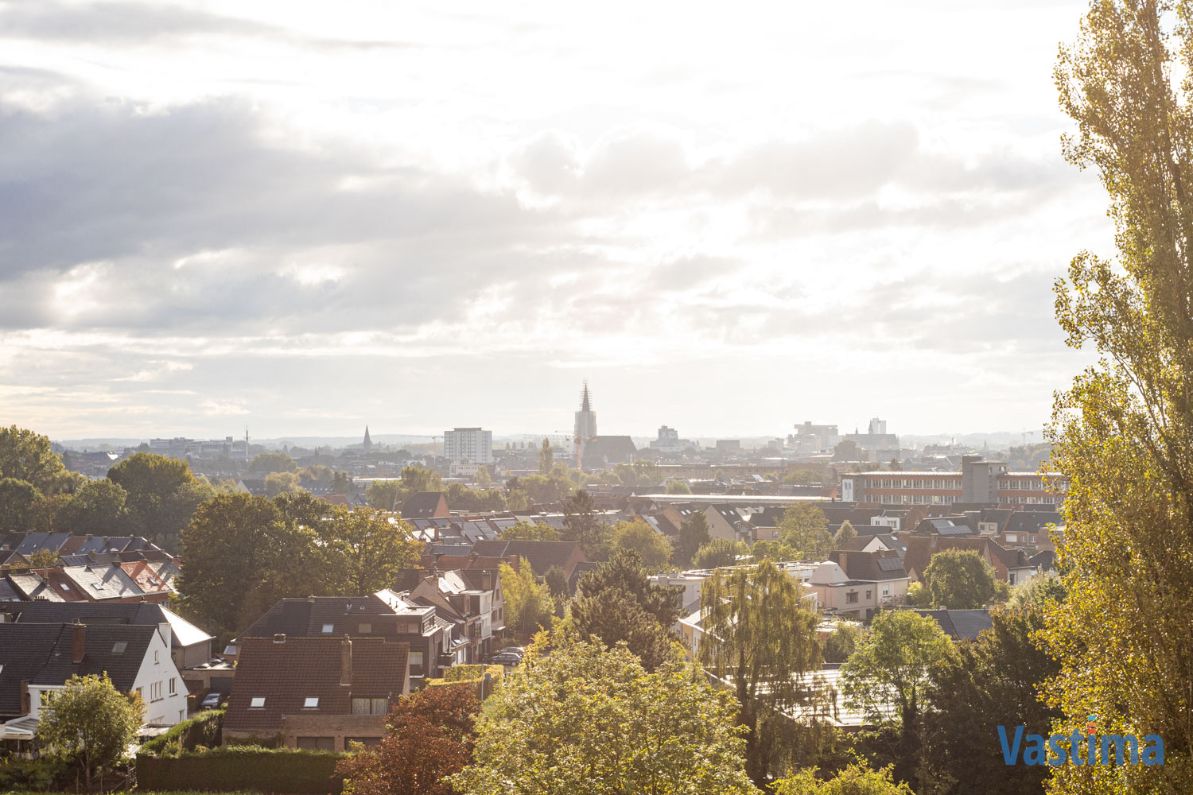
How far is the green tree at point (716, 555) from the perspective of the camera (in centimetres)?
10200

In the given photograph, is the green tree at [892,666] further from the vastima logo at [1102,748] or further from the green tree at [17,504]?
the green tree at [17,504]

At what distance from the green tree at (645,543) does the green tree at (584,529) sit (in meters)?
1.26

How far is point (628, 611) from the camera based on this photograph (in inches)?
2044

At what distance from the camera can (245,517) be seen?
6881cm

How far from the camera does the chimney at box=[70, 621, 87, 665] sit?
50781mm

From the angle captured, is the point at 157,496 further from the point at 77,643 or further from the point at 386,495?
the point at 77,643

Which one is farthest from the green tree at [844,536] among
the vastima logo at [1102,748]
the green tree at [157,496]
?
the vastima logo at [1102,748]

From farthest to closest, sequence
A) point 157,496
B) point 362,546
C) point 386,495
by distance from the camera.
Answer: point 386,495, point 157,496, point 362,546

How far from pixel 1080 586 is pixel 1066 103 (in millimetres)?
7643

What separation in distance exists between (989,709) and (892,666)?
8.94 metres

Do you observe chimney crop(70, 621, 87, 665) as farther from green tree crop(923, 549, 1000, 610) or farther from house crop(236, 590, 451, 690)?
green tree crop(923, 549, 1000, 610)

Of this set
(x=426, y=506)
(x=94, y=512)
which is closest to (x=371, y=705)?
(x=94, y=512)

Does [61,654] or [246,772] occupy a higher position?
[61,654]

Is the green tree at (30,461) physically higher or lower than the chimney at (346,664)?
higher
